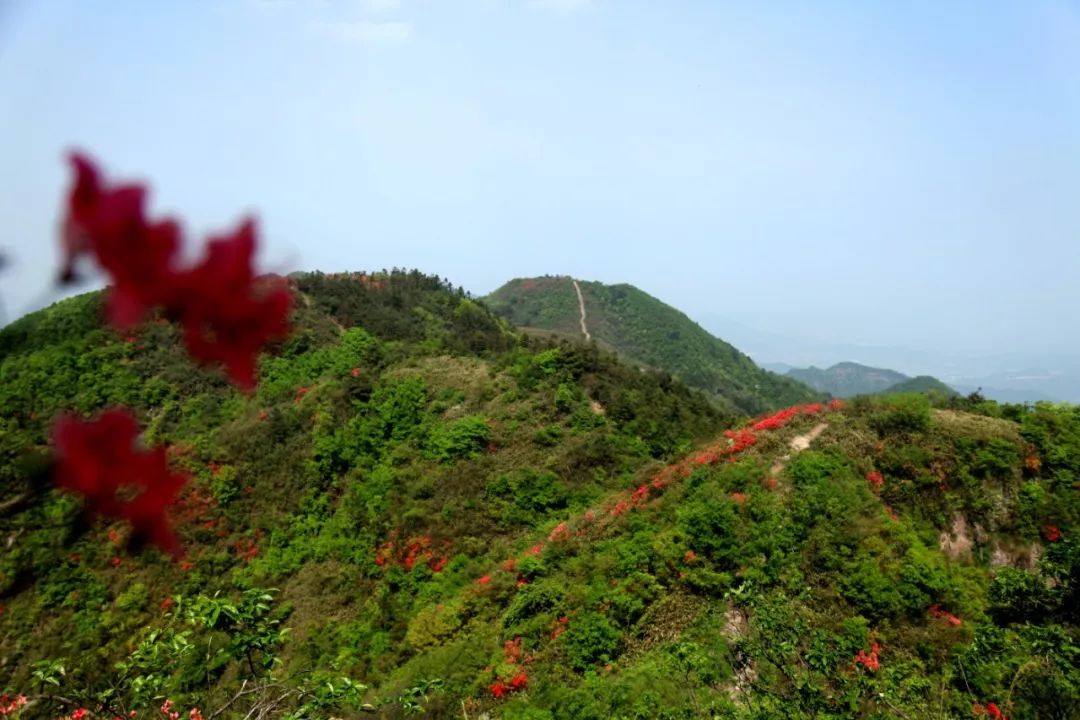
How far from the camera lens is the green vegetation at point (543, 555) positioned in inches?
223

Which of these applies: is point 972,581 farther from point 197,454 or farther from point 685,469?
point 197,454

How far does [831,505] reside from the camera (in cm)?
1084

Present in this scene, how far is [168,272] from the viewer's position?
118cm

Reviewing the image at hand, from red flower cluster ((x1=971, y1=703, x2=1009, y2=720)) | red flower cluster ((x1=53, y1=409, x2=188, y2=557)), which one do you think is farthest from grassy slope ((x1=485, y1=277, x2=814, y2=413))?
red flower cluster ((x1=53, y1=409, x2=188, y2=557))

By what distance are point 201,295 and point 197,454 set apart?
20.1 m

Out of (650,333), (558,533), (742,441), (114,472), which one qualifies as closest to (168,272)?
(114,472)

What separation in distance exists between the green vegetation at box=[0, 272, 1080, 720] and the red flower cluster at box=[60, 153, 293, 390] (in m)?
0.45

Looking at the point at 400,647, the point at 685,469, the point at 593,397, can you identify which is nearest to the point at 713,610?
the point at 685,469

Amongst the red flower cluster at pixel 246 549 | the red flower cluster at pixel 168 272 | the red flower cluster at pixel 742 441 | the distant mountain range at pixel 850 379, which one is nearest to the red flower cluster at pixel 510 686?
the red flower cluster at pixel 742 441

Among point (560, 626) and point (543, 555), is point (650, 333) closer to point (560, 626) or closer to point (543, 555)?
point (543, 555)

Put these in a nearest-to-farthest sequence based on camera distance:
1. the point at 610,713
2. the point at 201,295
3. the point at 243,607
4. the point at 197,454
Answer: the point at 201,295, the point at 243,607, the point at 610,713, the point at 197,454

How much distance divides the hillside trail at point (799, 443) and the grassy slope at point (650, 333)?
119 feet

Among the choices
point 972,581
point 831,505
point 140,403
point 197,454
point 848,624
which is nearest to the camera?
point 848,624

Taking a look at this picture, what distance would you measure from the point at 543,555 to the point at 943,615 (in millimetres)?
6864
